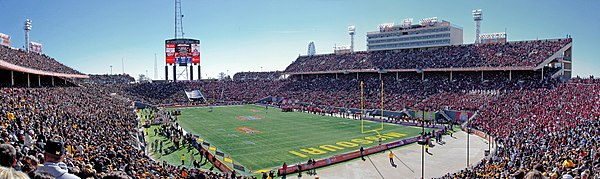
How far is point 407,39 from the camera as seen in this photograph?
87.7m

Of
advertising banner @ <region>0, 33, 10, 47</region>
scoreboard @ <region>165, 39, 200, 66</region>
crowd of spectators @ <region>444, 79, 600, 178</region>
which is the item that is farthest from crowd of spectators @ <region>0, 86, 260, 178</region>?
scoreboard @ <region>165, 39, 200, 66</region>

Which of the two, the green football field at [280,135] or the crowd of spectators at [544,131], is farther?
the green football field at [280,135]

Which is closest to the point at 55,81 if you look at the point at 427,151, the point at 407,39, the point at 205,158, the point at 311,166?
the point at 205,158

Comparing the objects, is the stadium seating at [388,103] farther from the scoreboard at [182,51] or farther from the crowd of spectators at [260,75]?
the crowd of spectators at [260,75]

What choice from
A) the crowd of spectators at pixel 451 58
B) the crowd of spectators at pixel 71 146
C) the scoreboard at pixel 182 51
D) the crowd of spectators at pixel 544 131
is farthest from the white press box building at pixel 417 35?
the crowd of spectators at pixel 71 146

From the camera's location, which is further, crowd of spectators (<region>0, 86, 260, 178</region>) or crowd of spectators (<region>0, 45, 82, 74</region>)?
crowd of spectators (<region>0, 45, 82, 74</region>)

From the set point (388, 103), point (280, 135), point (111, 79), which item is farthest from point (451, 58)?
point (111, 79)

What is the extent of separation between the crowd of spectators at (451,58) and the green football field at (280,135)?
2273 cm

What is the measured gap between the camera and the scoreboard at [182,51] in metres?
75.4

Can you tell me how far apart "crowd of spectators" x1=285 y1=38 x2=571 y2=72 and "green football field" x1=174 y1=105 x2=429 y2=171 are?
22727 mm

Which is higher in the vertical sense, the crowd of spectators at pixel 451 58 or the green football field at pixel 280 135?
the crowd of spectators at pixel 451 58

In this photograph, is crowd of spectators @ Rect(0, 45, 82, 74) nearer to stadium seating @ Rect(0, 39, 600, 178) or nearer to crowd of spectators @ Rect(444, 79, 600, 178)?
stadium seating @ Rect(0, 39, 600, 178)

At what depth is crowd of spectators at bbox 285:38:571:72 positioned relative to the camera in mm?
51938

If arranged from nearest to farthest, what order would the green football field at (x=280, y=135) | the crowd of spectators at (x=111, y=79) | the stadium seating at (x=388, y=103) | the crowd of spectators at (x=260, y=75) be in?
the stadium seating at (x=388, y=103), the green football field at (x=280, y=135), the crowd of spectators at (x=111, y=79), the crowd of spectators at (x=260, y=75)
